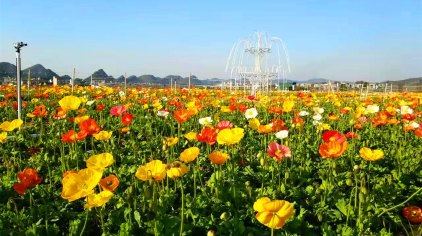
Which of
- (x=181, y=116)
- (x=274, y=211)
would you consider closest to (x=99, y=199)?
(x=274, y=211)

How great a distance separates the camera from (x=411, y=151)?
167 inches

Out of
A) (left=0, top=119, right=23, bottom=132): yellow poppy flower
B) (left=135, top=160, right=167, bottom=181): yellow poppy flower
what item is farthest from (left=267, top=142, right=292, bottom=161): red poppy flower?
(left=0, top=119, right=23, bottom=132): yellow poppy flower

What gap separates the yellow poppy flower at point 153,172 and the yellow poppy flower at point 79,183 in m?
0.39

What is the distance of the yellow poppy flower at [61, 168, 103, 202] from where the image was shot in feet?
5.92

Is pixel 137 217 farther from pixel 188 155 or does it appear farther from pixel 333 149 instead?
pixel 333 149

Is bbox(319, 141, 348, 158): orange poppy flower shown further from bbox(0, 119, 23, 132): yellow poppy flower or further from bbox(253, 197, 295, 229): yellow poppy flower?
bbox(0, 119, 23, 132): yellow poppy flower

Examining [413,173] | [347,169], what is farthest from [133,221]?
[413,173]

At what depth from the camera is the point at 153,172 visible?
7.41ft

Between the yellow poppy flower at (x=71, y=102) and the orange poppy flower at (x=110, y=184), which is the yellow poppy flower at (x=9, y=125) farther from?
the orange poppy flower at (x=110, y=184)

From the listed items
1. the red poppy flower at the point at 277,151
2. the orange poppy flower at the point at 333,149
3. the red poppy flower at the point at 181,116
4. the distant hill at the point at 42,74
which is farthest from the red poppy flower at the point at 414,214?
the distant hill at the point at 42,74

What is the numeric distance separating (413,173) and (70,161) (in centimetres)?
323

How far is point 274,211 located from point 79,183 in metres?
0.90

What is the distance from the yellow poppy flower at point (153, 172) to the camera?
7.26 feet

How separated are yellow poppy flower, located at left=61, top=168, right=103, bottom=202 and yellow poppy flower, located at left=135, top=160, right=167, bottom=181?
394 millimetres
